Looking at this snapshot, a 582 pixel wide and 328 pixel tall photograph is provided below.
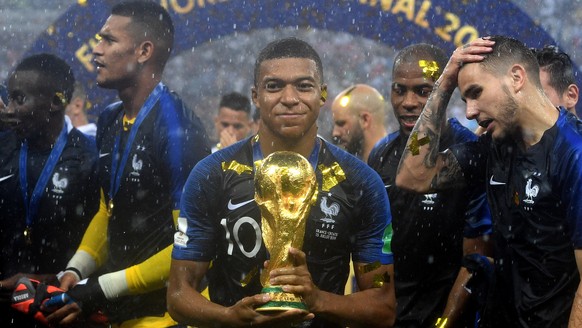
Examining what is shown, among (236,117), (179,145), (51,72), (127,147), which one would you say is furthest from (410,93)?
(236,117)

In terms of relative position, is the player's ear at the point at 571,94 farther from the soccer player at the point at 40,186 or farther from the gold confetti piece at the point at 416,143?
the soccer player at the point at 40,186

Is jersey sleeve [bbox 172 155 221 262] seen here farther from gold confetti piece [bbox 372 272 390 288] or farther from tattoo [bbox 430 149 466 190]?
tattoo [bbox 430 149 466 190]

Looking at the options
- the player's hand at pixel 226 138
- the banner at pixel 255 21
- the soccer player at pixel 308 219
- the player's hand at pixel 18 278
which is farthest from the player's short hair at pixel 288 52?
the player's hand at pixel 226 138

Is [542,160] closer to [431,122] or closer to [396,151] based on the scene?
[431,122]

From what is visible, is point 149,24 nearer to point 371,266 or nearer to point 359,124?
point 371,266

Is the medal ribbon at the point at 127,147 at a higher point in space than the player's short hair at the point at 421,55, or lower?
lower

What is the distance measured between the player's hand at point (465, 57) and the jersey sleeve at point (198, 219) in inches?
39.4

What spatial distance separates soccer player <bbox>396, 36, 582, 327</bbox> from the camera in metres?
3.77

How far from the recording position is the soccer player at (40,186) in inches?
211

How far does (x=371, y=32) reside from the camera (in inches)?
303

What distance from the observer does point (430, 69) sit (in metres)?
4.67

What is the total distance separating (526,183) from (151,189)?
5.95ft

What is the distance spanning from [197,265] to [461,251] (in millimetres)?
1590

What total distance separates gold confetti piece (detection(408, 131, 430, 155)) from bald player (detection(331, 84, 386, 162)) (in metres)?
2.85
